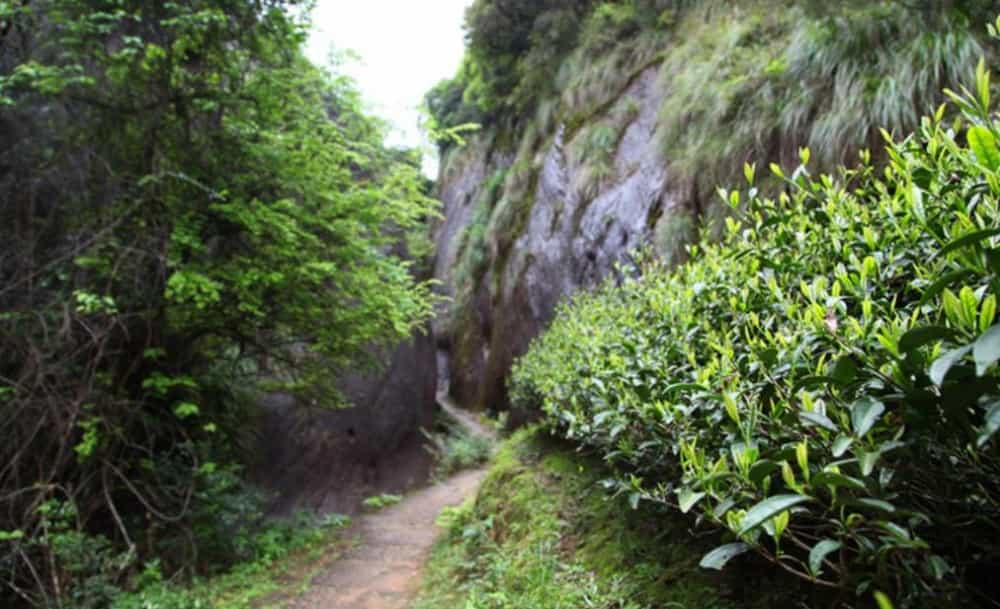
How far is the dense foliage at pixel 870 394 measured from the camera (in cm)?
100

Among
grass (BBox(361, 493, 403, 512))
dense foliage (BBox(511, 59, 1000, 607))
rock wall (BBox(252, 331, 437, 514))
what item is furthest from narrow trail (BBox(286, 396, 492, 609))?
dense foliage (BBox(511, 59, 1000, 607))

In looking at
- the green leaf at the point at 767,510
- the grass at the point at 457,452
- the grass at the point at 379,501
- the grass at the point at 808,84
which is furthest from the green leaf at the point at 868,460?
the grass at the point at 457,452

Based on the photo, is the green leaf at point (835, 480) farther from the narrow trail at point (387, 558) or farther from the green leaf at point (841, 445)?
the narrow trail at point (387, 558)

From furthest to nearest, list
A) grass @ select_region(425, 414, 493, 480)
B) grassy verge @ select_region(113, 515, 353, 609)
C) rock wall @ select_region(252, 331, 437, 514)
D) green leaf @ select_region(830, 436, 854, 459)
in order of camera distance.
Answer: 1. grass @ select_region(425, 414, 493, 480)
2. rock wall @ select_region(252, 331, 437, 514)
3. grassy verge @ select_region(113, 515, 353, 609)
4. green leaf @ select_region(830, 436, 854, 459)

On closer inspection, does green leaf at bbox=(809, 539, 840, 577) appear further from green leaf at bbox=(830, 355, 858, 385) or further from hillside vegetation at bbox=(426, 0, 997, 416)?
hillside vegetation at bbox=(426, 0, 997, 416)

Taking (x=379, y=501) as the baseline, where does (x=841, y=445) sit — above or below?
above

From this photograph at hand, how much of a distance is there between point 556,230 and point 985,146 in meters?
9.17

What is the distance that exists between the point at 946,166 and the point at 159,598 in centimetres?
591

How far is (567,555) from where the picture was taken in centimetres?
317

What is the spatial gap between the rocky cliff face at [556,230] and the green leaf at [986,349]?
4003 mm

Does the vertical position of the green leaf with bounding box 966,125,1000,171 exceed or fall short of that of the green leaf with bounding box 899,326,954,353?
it exceeds it

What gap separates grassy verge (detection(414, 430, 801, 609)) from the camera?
7.16 feet

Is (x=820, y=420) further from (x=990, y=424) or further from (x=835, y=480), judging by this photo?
(x=990, y=424)

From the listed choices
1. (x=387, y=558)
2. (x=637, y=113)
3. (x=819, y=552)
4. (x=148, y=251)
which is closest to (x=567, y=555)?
(x=819, y=552)
